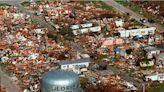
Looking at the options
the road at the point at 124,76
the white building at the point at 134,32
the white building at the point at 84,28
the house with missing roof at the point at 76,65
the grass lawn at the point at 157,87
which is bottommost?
the grass lawn at the point at 157,87

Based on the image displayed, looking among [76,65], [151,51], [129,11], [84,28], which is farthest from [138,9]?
[76,65]

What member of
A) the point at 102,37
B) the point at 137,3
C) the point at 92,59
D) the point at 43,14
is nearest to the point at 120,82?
the point at 92,59

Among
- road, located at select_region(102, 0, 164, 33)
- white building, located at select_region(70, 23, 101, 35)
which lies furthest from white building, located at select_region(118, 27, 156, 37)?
white building, located at select_region(70, 23, 101, 35)

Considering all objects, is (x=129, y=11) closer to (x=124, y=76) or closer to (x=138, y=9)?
(x=138, y=9)

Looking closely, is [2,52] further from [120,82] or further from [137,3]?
[137,3]

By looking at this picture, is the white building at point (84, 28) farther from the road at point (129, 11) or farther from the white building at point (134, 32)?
the road at point (129, 11)

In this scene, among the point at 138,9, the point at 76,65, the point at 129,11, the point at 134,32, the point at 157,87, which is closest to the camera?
the point at 157,87

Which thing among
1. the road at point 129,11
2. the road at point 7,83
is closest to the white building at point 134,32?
the road at point 129,11
